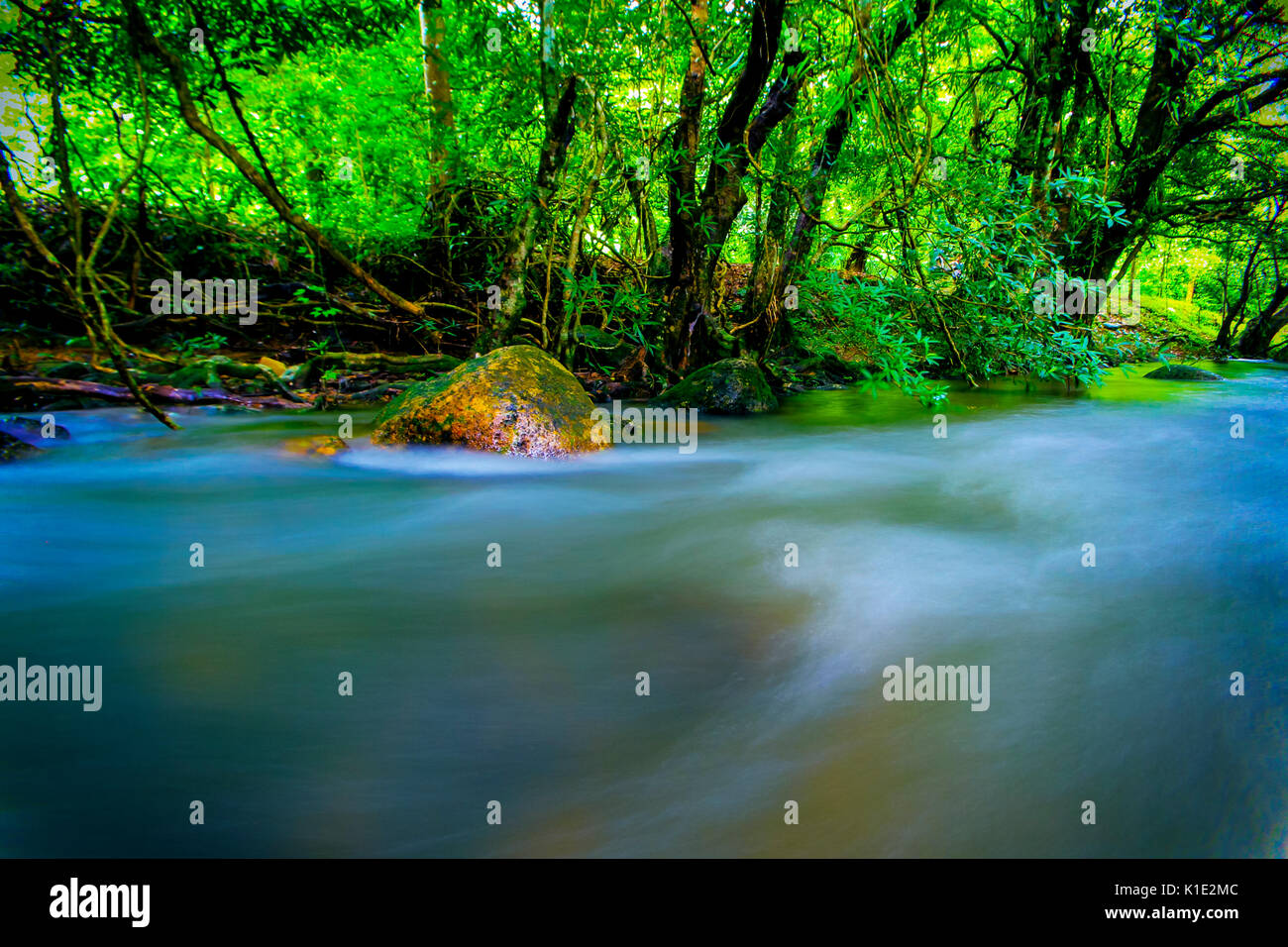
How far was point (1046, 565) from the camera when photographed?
3043mm

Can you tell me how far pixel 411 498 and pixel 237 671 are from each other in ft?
6.58

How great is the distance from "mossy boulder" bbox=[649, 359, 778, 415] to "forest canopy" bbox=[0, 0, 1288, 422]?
0.43 meters

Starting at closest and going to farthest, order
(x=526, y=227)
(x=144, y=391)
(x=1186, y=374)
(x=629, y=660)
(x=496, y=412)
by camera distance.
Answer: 1. (x=629, y=660)
2. (x=496, y=412)
3. (x=144, y=391)
4. (x=526, y=227)
5. (x=1186, y=374)

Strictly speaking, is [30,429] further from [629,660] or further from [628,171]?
[629,660]

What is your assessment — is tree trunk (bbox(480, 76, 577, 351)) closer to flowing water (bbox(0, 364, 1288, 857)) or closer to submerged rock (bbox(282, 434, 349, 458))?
submerged rock (bbox(282, 434, 349, 458))

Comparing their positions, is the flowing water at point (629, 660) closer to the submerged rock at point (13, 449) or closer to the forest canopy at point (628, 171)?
the submerged rock at point (13, 449)

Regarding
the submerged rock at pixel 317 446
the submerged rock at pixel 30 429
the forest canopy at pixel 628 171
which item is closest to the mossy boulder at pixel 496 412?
the submerged rock at pixel 317 446

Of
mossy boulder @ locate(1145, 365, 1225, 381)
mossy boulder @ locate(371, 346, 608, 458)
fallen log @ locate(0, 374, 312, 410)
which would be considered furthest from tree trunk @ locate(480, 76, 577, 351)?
mossy boulder @ locate(1145, 365, 1225, 381)

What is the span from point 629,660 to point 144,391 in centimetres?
572

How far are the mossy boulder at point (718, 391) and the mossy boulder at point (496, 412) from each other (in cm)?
208

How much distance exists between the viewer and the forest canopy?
5.41 m

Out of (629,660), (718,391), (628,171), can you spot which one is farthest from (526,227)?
(629,660)

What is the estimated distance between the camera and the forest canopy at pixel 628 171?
213 inches

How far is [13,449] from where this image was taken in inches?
178
